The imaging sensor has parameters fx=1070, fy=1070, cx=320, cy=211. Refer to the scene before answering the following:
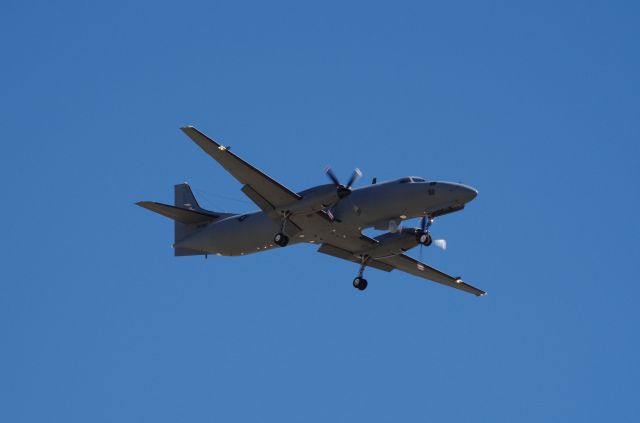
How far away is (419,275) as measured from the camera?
164ft

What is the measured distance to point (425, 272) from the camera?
162 ft

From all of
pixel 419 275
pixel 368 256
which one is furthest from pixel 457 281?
pixel 368 256

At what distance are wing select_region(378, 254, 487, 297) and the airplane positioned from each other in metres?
0.06

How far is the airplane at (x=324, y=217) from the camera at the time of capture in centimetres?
4175

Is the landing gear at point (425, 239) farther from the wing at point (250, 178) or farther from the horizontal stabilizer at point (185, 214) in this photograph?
the horizontal stabilizer at point (185, 214)

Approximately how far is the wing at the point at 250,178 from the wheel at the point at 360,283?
6217 millimetres

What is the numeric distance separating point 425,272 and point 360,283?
148 inches

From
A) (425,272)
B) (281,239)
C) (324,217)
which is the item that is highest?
(425,272)

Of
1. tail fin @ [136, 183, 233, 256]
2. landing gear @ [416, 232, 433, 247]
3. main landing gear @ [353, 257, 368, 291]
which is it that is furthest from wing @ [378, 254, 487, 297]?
tail fin @ [136, 183, 233, 256]

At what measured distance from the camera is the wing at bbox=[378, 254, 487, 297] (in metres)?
48.7

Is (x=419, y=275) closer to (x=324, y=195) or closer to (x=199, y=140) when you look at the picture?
(x=324, y=195)

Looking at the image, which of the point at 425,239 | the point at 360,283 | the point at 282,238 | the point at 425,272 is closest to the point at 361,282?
the point at 360,283

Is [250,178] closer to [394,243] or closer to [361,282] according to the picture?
[394,243]

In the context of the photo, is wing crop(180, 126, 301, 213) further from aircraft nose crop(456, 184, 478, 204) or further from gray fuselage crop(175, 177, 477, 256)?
aircraft nose crop(456, 184, 478, 204)
